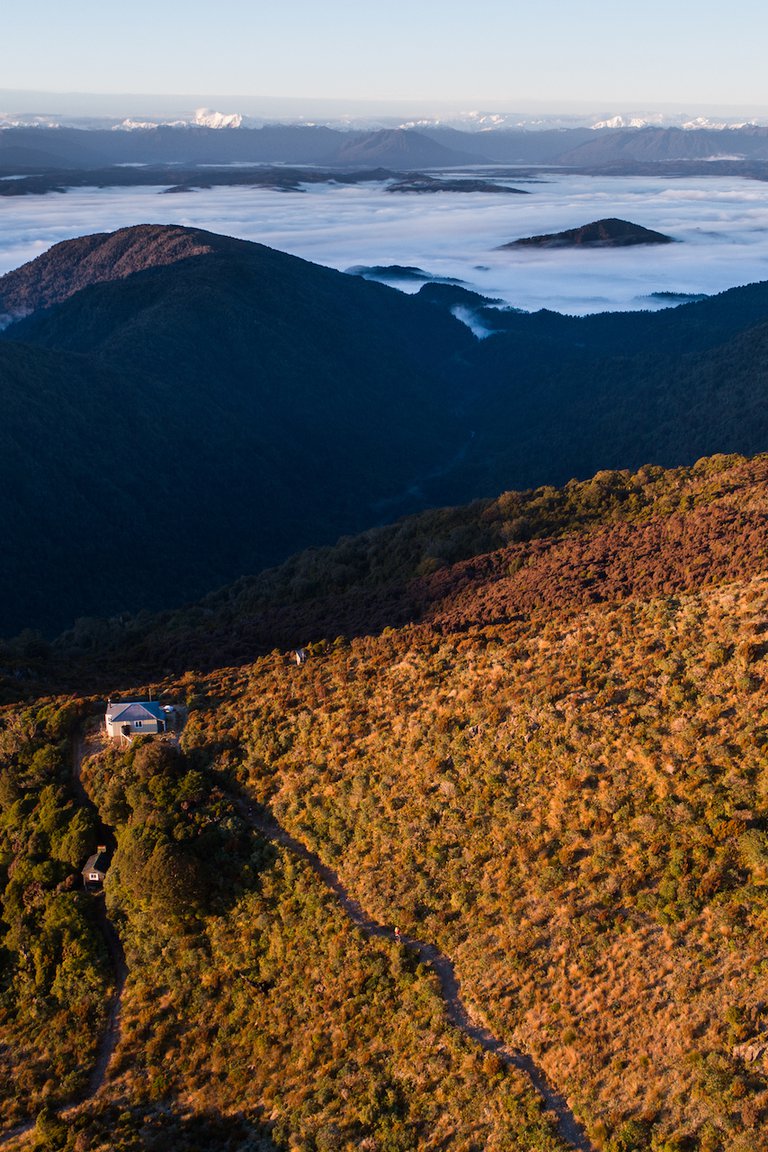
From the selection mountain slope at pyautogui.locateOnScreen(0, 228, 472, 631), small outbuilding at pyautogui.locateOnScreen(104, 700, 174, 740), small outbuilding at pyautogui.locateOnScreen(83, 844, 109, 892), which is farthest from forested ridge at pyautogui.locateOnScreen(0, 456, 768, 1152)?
mountain slope at pyautogui.locateOnScreen(0, 228, 472, 631)

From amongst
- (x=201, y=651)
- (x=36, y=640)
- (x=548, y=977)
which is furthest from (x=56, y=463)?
(x=548, y=977)

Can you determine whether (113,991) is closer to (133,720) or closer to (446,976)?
(133,720)

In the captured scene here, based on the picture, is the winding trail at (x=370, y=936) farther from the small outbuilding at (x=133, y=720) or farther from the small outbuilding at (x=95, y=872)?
the small outbuilding at (x=133, y=720)

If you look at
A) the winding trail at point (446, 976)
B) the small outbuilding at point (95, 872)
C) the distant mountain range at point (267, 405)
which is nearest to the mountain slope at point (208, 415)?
the distant mountain range at point (267, 405)

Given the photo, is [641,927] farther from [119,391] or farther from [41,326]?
[41,326]

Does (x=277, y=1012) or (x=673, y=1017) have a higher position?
(x=673, y=1017)

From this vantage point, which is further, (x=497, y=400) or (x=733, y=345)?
(x=497, y=400)

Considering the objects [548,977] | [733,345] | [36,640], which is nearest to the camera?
[548,977]

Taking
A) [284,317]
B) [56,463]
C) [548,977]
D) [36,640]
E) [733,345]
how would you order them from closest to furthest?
[548,977] → [36,640] → [56,463] → [733,345] → [284,317]
